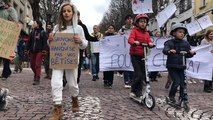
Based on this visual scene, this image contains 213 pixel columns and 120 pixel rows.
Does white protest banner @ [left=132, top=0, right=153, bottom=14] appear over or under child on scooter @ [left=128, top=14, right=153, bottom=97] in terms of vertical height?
over

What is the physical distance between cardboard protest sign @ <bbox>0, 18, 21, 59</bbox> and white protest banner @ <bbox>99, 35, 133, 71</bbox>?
4461mm

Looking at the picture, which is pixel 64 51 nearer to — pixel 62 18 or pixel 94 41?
pixel 62 18

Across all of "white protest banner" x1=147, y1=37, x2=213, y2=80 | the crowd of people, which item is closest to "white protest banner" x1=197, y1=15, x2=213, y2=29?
the crowd of people

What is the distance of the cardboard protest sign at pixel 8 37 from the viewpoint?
609 cm

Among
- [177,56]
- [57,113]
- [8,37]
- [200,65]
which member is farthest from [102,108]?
[200,65]

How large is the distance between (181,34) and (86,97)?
243 cm

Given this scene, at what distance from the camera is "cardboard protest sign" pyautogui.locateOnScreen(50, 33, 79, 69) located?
19.7 feet

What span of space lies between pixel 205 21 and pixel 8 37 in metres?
7.66

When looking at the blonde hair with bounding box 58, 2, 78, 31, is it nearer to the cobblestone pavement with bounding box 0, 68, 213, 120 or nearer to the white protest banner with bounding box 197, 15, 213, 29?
the cobblestone pavement with bounding box 0, 68, 213, 120

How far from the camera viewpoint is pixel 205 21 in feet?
39.6

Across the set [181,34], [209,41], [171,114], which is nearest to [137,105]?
[171,114]

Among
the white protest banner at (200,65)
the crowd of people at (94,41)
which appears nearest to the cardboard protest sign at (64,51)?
the crowd of people at (94,41)

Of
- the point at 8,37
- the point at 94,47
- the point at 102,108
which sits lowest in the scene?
the point at 102,108

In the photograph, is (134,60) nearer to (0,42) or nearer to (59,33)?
(59,33)
